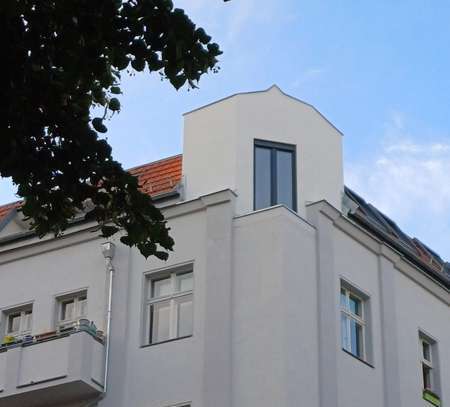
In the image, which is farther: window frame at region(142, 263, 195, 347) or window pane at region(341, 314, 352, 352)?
window pane at region(341, 314, 352, 352)

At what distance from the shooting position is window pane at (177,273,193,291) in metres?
28.9

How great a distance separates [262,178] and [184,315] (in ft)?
11.3

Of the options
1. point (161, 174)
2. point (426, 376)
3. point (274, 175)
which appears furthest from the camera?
point (426, 376)

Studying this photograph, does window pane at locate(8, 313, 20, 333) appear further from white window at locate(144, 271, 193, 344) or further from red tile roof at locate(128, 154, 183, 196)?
red tile roof at locate(128, 154, 183, 196)

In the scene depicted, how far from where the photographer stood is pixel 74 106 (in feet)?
55.6

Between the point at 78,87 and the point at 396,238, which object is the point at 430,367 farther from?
the point at 78,87

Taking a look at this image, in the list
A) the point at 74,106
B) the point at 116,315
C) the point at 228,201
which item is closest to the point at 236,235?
the point at 228,201

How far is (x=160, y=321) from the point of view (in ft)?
94.8

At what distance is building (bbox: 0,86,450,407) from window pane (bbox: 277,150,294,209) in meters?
0.03

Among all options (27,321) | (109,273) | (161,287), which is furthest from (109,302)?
(27,321)

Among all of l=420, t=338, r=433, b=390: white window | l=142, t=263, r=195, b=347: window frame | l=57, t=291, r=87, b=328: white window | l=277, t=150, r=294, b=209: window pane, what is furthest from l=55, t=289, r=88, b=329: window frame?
l=420, t=338, r=433, b=390: white window

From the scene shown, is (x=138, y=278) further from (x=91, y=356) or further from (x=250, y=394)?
(x=250, y=394)

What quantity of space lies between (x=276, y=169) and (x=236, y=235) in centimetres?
221

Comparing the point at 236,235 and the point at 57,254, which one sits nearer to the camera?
the point at 236,235
